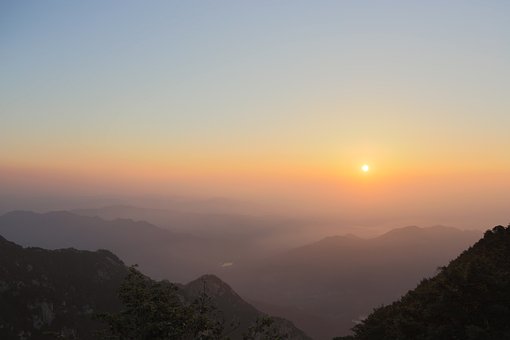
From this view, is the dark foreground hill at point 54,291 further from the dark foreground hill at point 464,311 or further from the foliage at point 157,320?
the dark foreground hill at point 464,311

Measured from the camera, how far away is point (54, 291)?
130 meters

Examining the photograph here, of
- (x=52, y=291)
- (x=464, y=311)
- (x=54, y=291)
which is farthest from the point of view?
(x=54, y=291)

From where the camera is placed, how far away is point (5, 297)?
114m

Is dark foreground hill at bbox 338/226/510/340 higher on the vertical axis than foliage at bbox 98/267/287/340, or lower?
higher

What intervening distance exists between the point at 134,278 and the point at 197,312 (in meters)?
5.82

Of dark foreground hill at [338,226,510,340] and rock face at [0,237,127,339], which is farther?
rock face at [0,237,127,339]

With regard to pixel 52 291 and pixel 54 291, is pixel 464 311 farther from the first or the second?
pixel 54 291

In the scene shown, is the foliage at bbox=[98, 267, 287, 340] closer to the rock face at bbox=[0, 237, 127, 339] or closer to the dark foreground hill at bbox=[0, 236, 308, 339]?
the dark foreground hill at bbox=[0, 236, 308, 339]

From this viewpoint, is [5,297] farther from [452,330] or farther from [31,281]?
[452,330]

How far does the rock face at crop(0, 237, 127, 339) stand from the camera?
363 ft

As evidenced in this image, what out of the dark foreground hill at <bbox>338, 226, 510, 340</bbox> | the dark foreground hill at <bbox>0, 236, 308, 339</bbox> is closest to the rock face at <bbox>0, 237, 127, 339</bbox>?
the dark foreground hill at <bbox>0, 236, 308, 339</bbox>

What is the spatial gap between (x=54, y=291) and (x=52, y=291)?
0.84 meters

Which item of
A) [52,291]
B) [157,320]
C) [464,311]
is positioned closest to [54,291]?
[52,291]

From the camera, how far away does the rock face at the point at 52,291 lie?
11069 cm
